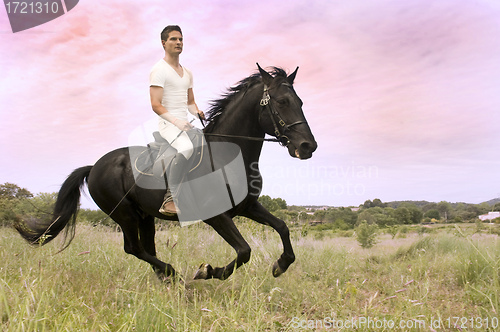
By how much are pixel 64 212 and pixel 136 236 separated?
1.72 meters

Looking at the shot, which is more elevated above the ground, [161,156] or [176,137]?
[176,137]

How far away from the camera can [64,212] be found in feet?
20.9

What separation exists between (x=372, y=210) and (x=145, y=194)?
1005 cm

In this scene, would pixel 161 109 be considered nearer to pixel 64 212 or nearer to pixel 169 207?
pixel 169 207

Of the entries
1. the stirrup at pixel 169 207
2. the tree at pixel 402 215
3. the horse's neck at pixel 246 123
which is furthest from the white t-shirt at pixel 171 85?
the tree at pixel 402 215

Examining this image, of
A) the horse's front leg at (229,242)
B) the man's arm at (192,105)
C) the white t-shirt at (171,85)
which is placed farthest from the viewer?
the man's arm at (192,105)

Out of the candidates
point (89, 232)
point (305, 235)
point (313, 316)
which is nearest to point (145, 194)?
point (313, 316)

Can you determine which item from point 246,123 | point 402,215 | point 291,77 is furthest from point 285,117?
point 402,215

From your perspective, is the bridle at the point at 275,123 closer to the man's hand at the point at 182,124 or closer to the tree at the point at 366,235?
the man's hand at the point at 182,124

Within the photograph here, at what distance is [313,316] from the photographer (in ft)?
13.6

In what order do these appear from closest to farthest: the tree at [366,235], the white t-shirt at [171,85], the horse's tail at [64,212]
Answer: the white t-shirt at [171,85] < the horse's tail at [64,212] < the tree at [366,235]

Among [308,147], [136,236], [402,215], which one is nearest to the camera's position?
[308,147]

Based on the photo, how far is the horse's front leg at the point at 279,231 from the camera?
15.3ft

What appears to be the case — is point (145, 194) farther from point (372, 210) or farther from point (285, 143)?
point (372, 210)
